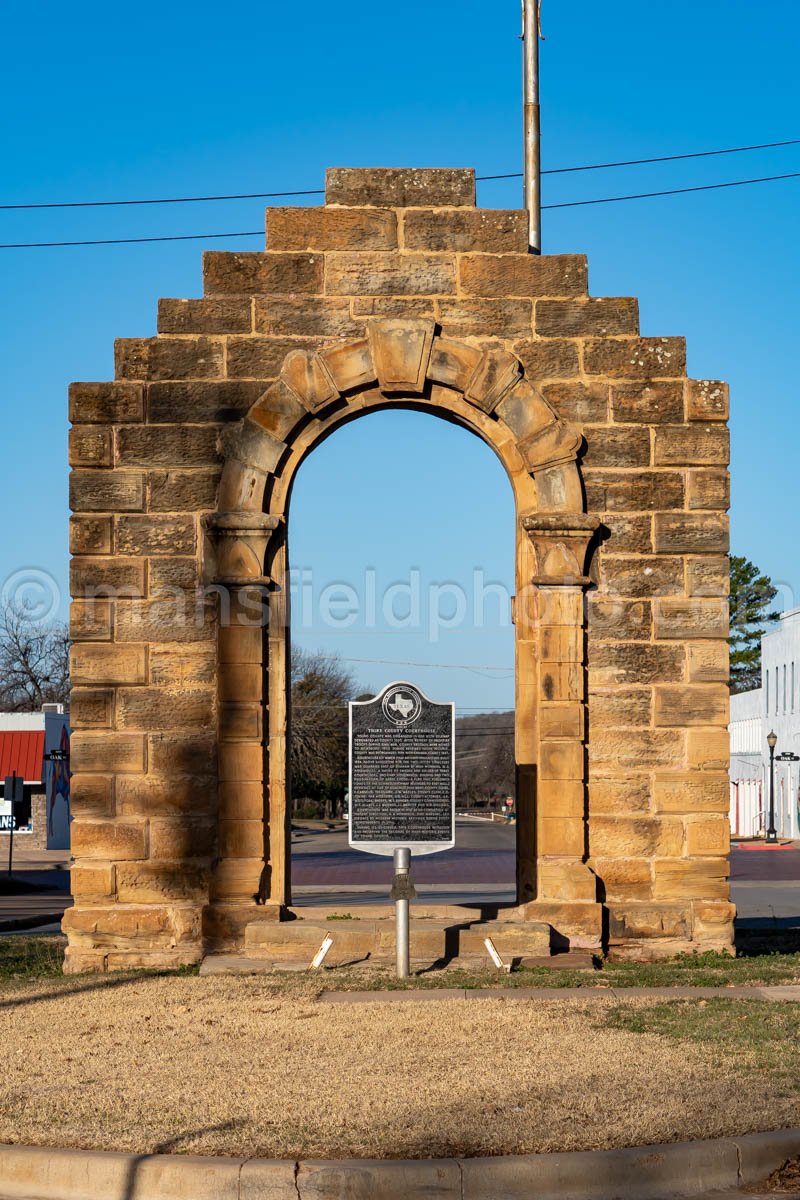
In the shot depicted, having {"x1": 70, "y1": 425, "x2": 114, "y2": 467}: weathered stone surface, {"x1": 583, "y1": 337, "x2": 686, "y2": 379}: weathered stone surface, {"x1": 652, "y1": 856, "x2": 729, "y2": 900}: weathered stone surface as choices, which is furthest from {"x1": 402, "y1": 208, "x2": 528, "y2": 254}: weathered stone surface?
{"x1": 652, "y1": 856, "x2": 729, "y2": 900}: weathered stone surface

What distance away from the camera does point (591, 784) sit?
40.0 ft

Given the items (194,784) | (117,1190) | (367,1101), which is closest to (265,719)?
(194,784)

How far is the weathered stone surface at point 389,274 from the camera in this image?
494 inches

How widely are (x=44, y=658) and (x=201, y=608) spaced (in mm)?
63516

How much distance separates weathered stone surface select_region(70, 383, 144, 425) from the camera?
12.3 metres

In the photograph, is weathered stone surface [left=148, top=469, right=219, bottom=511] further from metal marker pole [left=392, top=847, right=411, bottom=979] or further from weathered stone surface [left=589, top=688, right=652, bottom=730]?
weathered stone surface [left=589, top=688, right=652, bottom=730]

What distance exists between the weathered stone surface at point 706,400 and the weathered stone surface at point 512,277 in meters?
1.22

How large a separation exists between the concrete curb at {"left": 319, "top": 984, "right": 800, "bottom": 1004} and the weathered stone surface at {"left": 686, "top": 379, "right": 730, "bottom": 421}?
15.2ft

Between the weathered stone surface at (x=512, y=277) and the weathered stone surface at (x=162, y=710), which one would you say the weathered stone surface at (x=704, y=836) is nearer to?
the weathered stone surface at (x=162, y=710)

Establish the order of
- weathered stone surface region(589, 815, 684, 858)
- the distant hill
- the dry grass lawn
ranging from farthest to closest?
1. the distant hill
2. weathered stone surface region(589, 815, 684, 858)
3. the dry grass lawn

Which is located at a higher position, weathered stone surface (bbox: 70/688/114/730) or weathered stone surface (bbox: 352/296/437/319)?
weathered stone surface (bbox: 352/296/437/319)

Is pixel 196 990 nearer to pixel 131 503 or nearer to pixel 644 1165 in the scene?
pixel 131 503

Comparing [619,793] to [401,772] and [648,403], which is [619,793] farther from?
[648,403]

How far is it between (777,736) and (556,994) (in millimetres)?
48684
